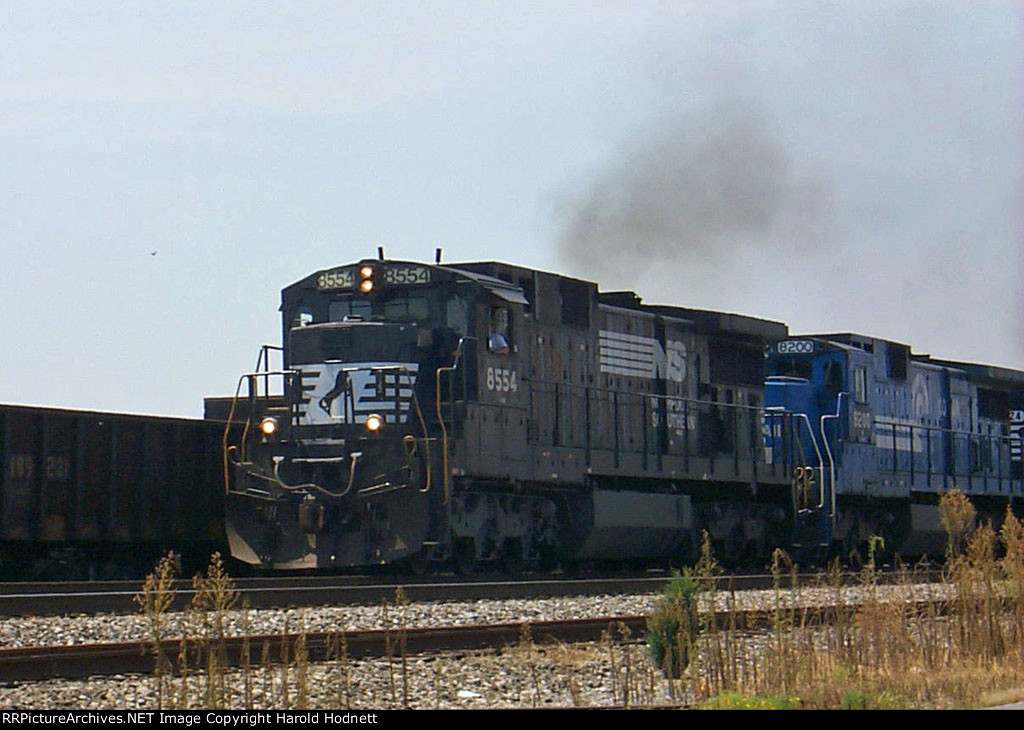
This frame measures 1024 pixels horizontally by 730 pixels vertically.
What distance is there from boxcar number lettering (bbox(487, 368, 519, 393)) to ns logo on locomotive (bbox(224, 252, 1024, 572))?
1.2 inches

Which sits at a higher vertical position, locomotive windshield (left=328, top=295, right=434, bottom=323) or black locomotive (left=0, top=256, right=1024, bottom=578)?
locomotive windshield (left=328, top=295, right=434, bottom=323)

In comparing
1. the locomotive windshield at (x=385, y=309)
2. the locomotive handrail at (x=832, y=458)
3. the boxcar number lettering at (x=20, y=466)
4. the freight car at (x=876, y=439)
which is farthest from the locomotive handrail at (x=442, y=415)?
the locomotive handrail at (x=832, y=458)

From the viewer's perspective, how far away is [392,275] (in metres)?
19.1

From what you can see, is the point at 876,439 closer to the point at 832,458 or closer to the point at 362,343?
the point at 832,458

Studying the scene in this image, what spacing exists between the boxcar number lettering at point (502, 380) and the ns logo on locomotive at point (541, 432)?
0.03 metres

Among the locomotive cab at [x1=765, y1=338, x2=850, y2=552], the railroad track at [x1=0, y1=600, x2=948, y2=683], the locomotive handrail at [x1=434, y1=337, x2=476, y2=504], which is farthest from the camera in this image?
the locomotive cab at [x1=765, y1=338, x2=850, y2=552]

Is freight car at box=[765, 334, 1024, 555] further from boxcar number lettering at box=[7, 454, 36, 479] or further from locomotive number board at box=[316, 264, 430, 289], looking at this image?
boxcar number lettering at box=[7, 454, 36, 479]

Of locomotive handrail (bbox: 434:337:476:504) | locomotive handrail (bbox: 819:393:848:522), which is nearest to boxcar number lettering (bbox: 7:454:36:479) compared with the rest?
locomotive handrail (bbox: 434:337:476:504)

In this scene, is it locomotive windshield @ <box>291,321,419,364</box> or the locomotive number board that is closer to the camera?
locomotive windshield @ <box>291,321,419,364</box>

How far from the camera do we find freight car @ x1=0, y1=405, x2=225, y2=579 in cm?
1847

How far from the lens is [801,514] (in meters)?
24.9

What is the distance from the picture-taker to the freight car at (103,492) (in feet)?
60.6

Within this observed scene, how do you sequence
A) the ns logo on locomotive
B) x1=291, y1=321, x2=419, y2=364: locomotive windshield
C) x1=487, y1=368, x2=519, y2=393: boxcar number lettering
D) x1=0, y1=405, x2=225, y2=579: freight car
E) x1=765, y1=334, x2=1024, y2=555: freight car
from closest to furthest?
the ns logo on locomotive, x1=0, y1=405, x2=225, y2=579: freight car, x1=291, y1=321, x2=419, y2=364: locomotive windshield, x1=487, y1=368, x2=519, y2=393: boxcar number lettering, x1=765, y1=334, x2=1024, y2=555: freight car
